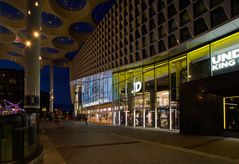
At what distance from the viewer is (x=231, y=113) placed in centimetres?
2188

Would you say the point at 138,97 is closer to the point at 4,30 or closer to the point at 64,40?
the point at 64,40

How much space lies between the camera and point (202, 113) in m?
22.9

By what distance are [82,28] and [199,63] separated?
146ft

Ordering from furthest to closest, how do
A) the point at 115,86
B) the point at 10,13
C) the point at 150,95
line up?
the point at 10,13, the point at 115,86, the point at 150,95

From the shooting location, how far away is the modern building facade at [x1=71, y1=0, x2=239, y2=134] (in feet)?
70.2

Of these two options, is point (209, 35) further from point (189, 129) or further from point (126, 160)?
point (126, 160)

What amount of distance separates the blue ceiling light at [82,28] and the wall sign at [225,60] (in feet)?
140

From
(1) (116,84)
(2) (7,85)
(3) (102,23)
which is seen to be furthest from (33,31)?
(2) (7,85)

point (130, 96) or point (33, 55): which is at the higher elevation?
point (33, 55)

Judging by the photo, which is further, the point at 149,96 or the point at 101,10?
the point at 101,10

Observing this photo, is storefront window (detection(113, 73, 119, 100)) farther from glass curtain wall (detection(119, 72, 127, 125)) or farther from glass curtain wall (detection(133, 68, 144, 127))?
glass curtain wall (detection(133, 68, 144, 127))

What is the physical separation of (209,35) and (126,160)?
1330cm

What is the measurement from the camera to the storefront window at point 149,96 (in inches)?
1325

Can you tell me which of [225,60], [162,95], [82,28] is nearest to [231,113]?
[225,60]
